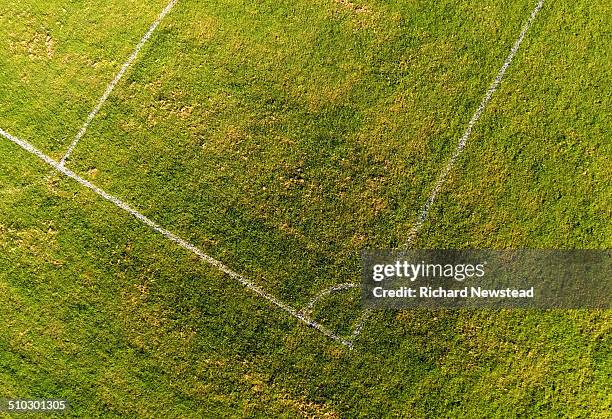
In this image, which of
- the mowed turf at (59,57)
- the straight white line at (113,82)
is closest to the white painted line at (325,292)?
the straight white line at (113,82)

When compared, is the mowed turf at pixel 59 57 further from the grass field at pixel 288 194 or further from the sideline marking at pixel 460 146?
the sideline marking at pixel 460 146

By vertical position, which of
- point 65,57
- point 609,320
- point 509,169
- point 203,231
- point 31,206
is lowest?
point 609,320

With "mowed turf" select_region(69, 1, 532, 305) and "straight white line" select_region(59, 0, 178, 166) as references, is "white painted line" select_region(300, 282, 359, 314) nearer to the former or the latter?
"mowed turf" select_region(69, 1, 532, 305)

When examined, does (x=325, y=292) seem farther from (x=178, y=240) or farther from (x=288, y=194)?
(x=178, y=240)

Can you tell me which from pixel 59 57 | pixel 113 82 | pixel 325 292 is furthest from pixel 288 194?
pixel 59 57

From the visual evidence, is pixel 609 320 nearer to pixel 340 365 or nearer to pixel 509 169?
pixel 509 169

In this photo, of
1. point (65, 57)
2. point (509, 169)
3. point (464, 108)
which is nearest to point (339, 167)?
point (464, 108)
